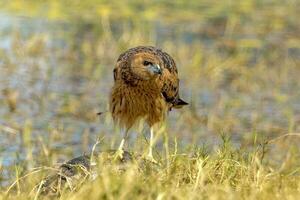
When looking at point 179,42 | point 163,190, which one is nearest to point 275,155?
point 163,190

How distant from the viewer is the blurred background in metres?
10.2

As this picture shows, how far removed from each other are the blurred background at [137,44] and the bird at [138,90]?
38cm

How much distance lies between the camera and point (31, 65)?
13.3 m

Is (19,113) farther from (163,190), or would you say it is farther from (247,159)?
(163,190)

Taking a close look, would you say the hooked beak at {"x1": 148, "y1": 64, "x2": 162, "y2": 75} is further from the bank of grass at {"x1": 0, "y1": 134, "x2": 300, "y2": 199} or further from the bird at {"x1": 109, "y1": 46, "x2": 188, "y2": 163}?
the bank of grass at {"x1": 0, "y1": 134, "x2": 300, "y2": 199}

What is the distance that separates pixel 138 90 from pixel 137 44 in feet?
21.7

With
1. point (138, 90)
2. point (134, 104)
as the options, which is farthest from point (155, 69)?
point (134, 104)

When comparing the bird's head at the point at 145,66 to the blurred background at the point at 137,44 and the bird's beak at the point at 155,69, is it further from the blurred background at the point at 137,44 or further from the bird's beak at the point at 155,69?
the blurred background at the point at 137,44

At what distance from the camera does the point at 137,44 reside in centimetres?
1459

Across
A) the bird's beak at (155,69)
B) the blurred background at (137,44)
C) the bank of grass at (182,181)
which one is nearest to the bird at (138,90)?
the bird's beak at (155,69)

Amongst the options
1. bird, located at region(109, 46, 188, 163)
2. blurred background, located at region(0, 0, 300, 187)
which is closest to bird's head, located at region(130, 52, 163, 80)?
bird, located at region(109, 46, 188, 163)

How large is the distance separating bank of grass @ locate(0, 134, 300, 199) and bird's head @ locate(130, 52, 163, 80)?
3.44 feet

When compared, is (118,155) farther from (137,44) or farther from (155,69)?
(137,44)

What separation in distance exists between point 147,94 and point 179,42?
7288 mm
